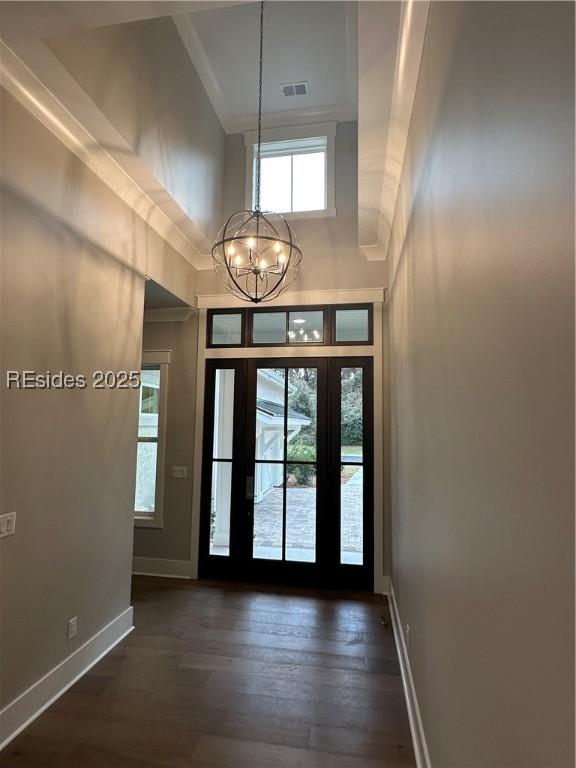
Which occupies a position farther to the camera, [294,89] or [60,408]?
[294,89]

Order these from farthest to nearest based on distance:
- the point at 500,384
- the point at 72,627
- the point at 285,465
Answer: the point at 285,465, the point at 72,627, the point at 500,384

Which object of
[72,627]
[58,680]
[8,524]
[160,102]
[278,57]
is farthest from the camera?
[278,57]

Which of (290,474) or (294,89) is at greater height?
(294,89)

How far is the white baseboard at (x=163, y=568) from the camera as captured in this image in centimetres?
448

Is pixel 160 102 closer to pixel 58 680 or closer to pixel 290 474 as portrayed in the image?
pixel 290 474

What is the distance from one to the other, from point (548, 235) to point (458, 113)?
0.85 metres

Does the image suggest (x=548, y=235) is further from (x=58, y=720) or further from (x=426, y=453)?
(x=58, y=720)

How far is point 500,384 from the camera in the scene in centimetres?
95

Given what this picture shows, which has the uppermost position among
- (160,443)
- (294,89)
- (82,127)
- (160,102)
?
(294,89)

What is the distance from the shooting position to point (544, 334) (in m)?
0.71

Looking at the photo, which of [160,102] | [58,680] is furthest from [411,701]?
[160,102]

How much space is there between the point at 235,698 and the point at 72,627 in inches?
44.4

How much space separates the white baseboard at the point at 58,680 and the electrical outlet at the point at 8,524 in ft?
2.92

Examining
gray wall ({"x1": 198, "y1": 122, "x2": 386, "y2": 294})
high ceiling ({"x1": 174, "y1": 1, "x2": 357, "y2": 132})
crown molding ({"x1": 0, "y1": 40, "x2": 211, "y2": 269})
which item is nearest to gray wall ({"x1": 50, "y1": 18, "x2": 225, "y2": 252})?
crown molding ({"x1": 0, "y1": 40, "x2": 211, "y2": 269})
